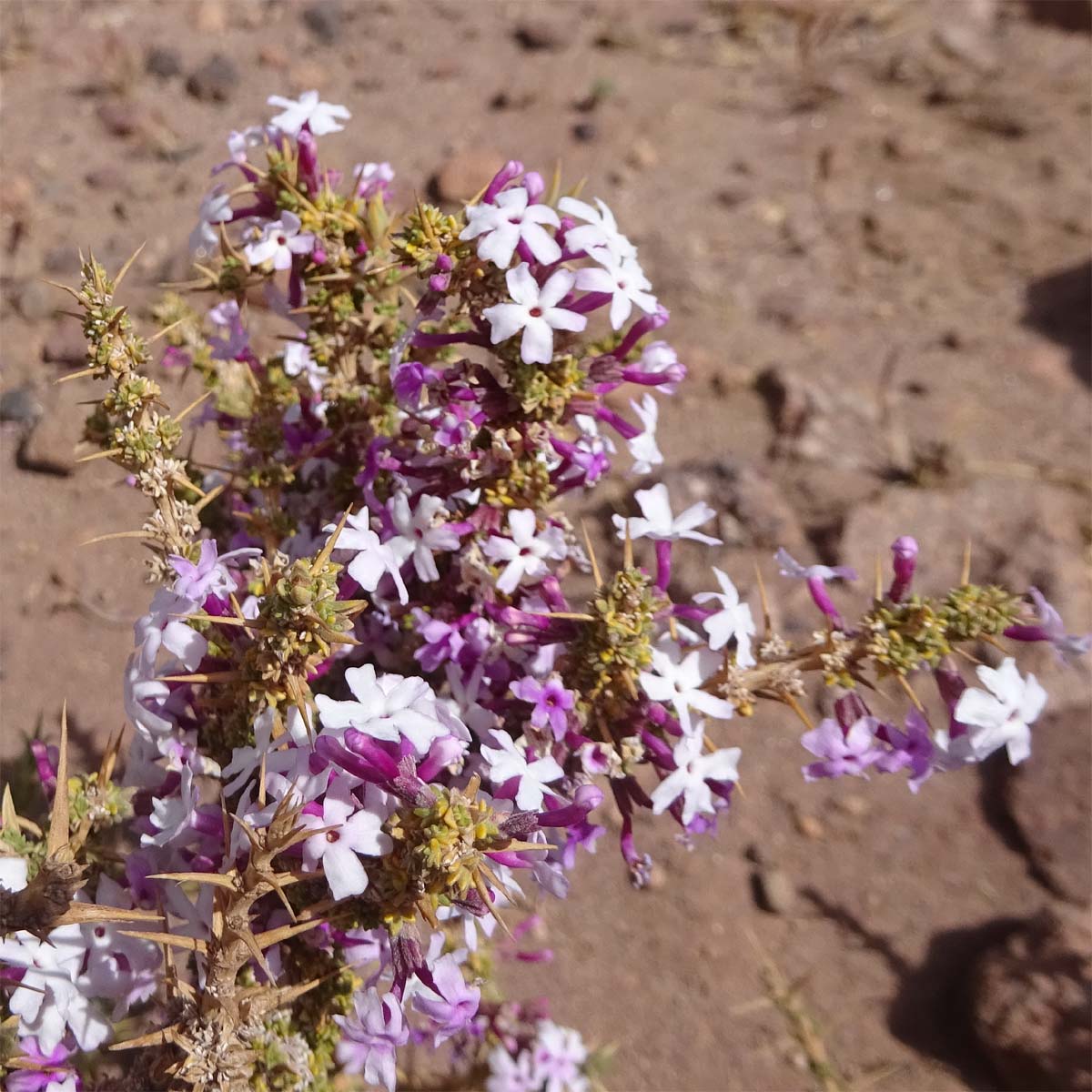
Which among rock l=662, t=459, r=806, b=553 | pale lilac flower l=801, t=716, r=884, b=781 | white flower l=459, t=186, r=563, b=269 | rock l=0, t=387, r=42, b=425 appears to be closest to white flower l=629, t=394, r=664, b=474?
white flower l=459, t=186, r=563, b=269

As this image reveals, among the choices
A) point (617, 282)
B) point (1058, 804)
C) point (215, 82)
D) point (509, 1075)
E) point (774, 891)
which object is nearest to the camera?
point (617, 282)

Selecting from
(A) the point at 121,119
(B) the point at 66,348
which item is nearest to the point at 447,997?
(B) the point at 66,348

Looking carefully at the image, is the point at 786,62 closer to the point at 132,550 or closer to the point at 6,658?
the point at 132,550

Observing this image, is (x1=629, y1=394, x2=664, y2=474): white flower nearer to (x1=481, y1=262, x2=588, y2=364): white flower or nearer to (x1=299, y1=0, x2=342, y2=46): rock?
(x1=481, y1=262, x2=588, y2=364): white flower

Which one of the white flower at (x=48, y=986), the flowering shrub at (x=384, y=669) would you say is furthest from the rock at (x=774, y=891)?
the white flower at (x=48, y=986)

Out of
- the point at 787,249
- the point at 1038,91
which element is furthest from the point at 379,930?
the point at 1038,91

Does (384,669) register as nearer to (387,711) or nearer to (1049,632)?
(387,711)
